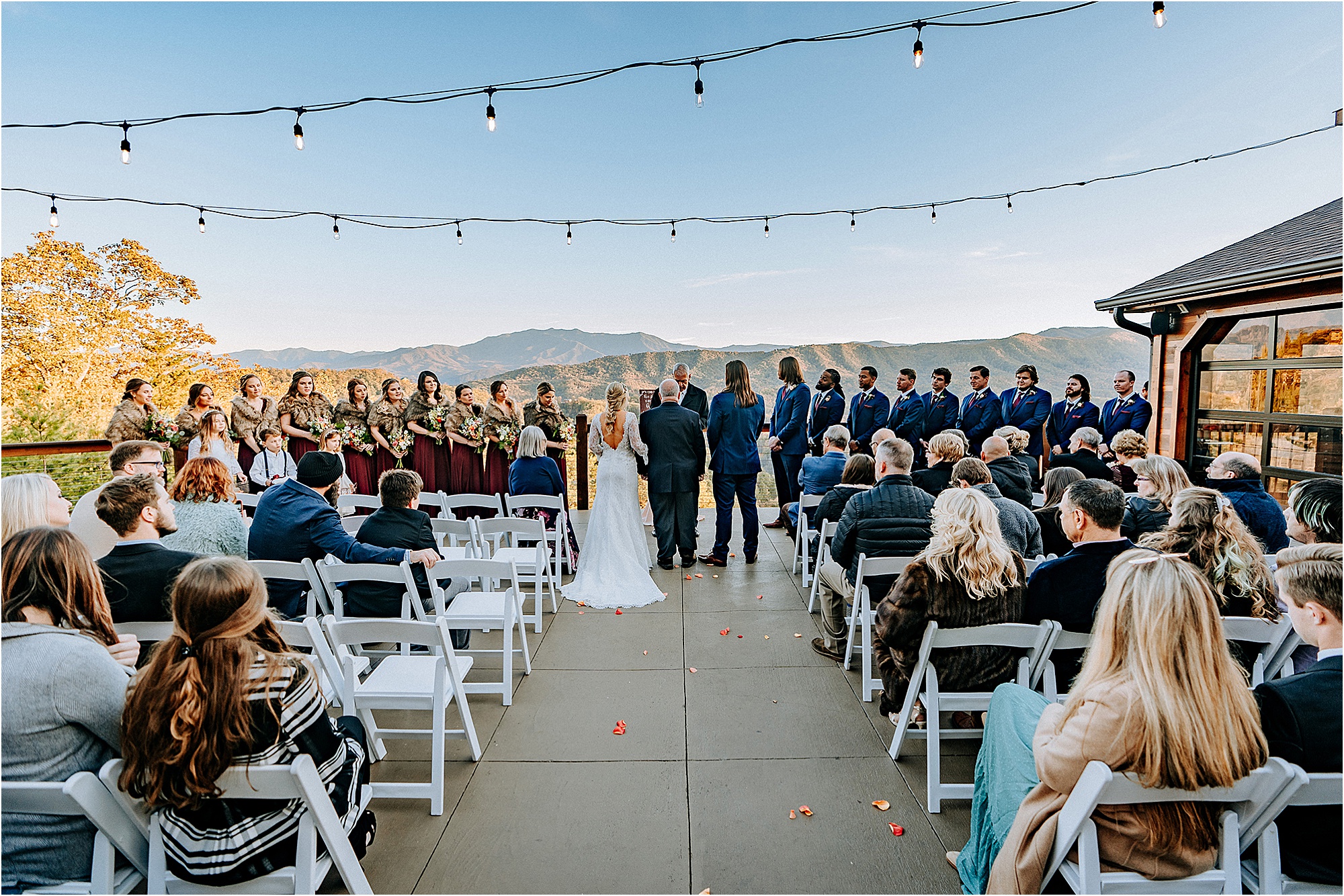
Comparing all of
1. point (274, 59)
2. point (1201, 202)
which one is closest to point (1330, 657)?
point (274, 59)

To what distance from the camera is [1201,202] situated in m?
9.91

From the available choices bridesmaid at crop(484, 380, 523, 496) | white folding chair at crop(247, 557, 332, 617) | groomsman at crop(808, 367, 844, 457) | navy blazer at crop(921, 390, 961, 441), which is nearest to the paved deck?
white folding chair at crop(247, 557, 332, 617)

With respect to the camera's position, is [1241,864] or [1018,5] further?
[1018,5]

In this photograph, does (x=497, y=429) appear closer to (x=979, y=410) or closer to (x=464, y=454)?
(x=464, y=454)

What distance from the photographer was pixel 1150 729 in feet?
4.88

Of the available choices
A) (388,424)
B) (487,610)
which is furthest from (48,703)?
(388,424)

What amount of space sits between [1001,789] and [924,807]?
0.78 m

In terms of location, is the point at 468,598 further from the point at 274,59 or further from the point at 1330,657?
the point at 274,59

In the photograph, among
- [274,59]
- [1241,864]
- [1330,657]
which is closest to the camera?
[1330,657]

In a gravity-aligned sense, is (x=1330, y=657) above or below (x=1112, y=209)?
below

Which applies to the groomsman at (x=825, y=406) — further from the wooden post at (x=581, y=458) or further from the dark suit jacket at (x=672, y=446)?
the wooden post at (x=581, y=458)

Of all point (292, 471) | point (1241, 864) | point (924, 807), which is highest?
point (292, 471)

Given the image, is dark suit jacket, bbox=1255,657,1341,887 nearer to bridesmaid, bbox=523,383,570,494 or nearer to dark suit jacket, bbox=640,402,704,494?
dark suit jacket, bbox=640,402,704,494

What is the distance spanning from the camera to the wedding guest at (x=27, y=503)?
2570 millimetres
